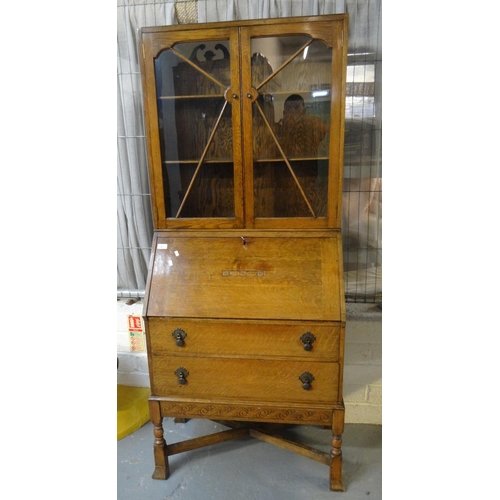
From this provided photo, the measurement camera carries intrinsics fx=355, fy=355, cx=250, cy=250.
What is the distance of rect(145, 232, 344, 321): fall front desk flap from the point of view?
Result: 4.25ft

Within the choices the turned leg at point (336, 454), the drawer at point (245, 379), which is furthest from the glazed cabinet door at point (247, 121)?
the turned leg at point (336, 454)

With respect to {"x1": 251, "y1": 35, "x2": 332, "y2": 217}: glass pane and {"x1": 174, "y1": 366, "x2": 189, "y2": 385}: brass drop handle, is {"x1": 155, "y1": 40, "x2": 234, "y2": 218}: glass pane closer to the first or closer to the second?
{"x1": 251, "y1": 35, "x2": 332, "y2": 217}: glass pane

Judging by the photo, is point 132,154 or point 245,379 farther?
point 132,154

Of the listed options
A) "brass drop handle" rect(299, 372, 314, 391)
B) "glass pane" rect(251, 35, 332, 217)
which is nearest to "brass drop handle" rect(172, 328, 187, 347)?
"brass drop handle" rect(299, 372, 314, 391)

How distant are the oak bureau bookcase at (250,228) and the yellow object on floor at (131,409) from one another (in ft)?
1.09

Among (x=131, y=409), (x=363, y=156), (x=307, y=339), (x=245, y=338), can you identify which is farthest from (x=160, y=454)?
(x=363, y=156)

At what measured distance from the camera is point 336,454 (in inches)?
55.1

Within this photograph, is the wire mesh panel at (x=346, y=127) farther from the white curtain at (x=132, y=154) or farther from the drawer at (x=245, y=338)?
the drawer at (x=245, y=338)

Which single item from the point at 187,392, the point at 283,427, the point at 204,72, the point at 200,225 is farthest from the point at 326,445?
the point at 204,72

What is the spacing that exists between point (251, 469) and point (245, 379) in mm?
494

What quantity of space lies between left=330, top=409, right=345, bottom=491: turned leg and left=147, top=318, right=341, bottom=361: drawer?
0.24m

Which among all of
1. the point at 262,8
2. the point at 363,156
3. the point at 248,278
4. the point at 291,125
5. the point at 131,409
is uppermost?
the point at 262,8

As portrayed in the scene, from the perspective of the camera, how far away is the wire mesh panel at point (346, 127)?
1.53m

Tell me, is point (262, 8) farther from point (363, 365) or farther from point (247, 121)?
point (363, 365)
